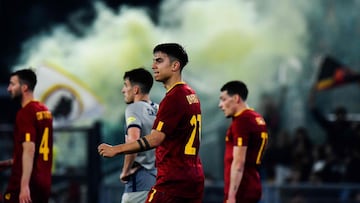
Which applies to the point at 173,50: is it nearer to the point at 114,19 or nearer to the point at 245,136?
the point at 245,136

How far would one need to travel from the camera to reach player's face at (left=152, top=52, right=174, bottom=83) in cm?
955

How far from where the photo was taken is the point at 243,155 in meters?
11.9

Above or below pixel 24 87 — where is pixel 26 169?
below

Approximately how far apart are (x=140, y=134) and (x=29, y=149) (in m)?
1.33

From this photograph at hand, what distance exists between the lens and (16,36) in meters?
20.4

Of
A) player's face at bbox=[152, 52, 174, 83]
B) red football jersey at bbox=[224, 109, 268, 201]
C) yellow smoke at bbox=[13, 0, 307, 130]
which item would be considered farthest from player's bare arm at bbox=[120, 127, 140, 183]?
yellow smoke at bbox=[13, 0, 307, 130]

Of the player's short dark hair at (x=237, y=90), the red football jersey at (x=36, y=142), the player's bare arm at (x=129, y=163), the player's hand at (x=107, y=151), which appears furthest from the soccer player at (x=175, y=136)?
the player's short dark hair at (x=237, y=90)

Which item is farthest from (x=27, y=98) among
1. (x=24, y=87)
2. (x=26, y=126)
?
(x=26, y=126)

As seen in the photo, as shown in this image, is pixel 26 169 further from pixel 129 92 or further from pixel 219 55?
pixel 219 55

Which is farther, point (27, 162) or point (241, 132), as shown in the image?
point (241, 132)

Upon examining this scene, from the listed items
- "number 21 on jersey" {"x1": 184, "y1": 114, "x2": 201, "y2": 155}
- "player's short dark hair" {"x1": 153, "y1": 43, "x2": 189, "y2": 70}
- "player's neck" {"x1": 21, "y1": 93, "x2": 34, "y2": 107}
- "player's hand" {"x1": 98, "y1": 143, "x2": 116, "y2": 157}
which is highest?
"player's short dark hair" {"x1": 153, "y1": 43, "x2": 189, "y2": 70}

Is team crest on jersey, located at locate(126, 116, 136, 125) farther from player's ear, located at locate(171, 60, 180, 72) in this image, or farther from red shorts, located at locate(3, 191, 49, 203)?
red shorts, located at locate(3, 191, 49, 203)

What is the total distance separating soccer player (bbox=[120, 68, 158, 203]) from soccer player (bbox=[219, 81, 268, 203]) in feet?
3.70

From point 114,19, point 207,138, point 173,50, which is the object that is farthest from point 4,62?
point 173,50
